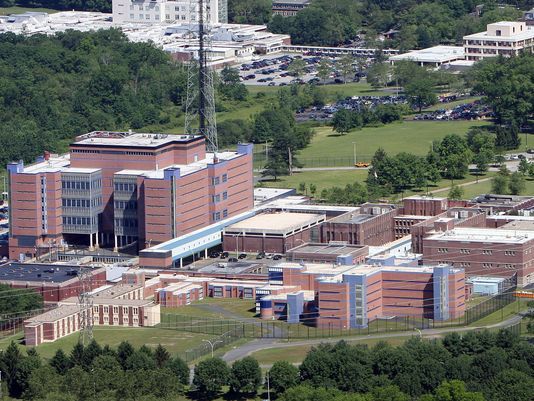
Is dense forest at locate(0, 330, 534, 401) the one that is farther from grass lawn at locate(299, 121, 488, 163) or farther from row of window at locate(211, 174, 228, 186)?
grass lawn at locate(299, 121, 488, 163)

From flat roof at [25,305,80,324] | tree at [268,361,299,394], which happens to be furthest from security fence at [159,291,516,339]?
tree at [268,361,299,394]

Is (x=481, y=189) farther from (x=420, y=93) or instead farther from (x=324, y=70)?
(x=324, y=70)

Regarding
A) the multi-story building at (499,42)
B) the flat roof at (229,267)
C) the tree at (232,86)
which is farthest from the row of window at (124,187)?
the multi-story building at (499,42)

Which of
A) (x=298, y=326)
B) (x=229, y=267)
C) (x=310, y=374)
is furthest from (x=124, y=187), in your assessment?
(x=310, y=374)

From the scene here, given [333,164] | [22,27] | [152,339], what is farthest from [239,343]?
[22,27]

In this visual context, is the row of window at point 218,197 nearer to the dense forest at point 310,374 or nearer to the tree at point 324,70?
the dense forest at point 310,374
